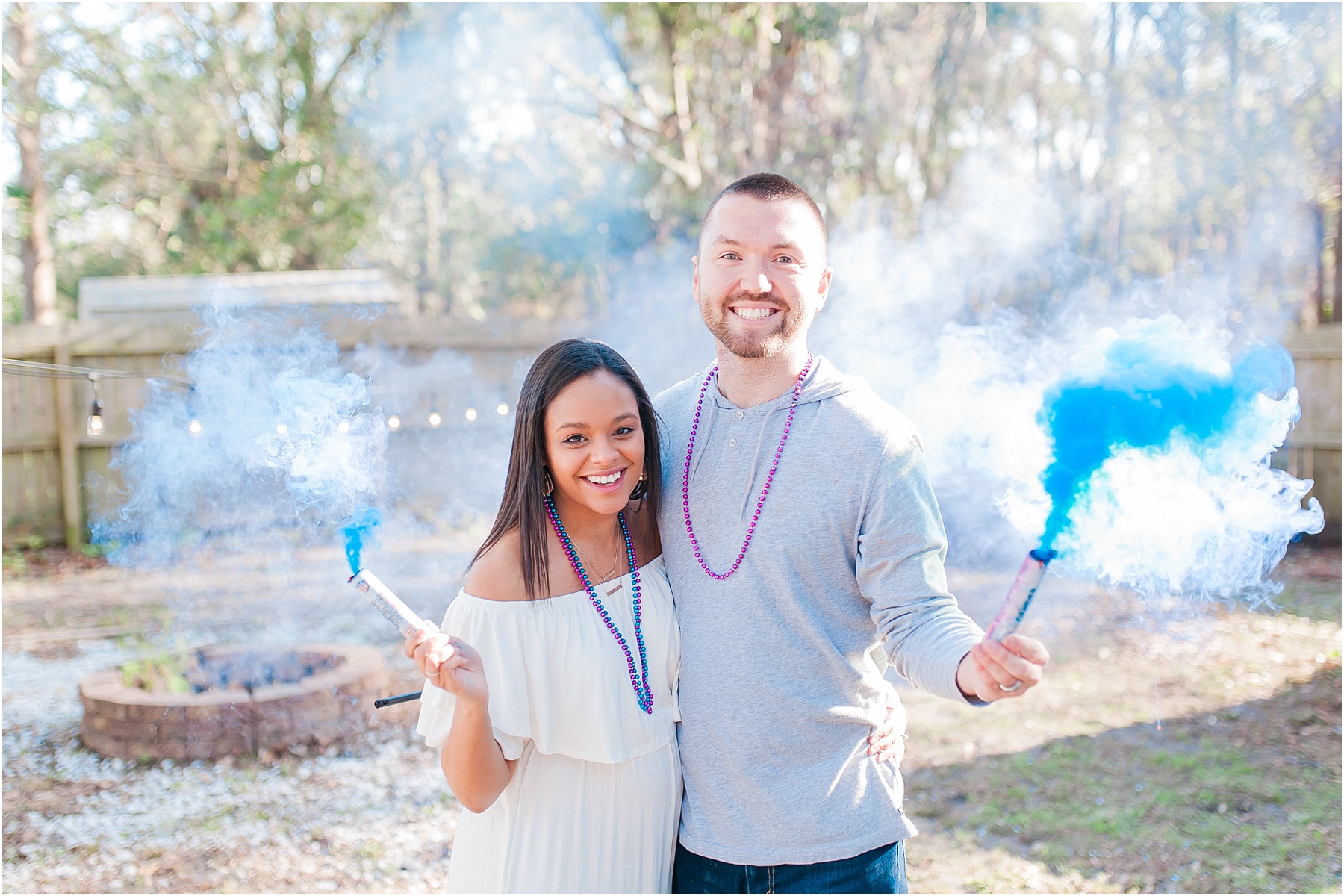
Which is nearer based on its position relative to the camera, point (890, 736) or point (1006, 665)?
point (1006, 665)

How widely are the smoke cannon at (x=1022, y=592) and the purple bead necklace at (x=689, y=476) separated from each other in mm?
581

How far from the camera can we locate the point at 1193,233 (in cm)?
1369

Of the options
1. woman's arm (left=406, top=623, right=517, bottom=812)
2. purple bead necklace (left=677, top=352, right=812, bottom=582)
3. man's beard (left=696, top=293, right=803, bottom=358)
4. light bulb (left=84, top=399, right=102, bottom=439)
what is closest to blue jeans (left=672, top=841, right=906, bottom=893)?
woman's arm (left=406, top=623, right=517, bottom=812)

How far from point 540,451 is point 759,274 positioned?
2.17 ft

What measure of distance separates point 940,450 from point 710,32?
215 inches

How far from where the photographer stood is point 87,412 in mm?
7953

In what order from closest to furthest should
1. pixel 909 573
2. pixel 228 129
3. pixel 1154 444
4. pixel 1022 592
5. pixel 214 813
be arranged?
1. pixel 1022 592
2. pixel 1154 444
3. pixel 909 573
4. pixel 214 813
5. pixel 228 129

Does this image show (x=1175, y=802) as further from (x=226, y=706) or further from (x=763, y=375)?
(x=226, y=706)

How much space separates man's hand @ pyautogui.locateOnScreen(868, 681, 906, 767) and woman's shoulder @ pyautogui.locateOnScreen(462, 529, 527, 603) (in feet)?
2.76

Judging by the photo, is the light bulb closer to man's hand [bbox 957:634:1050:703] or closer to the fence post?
man's hand [bbox 957:634:1050:703]

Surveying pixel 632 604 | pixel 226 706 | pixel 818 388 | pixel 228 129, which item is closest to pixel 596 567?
pixel 632 604

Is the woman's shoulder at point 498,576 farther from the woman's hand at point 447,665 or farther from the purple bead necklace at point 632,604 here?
the woman's hand at point 447,665

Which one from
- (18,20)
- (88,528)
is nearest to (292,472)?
(88,528)

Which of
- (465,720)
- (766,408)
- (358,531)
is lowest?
(465,720)
